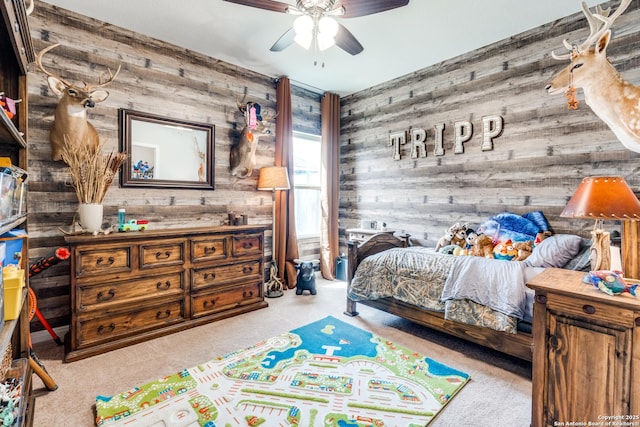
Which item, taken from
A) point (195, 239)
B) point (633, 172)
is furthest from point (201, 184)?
point (633, 172)

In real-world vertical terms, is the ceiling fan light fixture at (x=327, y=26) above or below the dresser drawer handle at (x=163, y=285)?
above

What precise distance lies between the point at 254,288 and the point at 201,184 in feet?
4.30

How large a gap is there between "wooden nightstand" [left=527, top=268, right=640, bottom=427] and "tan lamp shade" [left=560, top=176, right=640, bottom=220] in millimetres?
341

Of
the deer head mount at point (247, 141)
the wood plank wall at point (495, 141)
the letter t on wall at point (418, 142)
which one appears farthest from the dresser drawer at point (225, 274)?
the letter t on wall at point (418, 142)

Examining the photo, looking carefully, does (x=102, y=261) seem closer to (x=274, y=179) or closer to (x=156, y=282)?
(x=156, y=282)

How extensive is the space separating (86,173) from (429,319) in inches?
120

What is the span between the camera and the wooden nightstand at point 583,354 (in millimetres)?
1244

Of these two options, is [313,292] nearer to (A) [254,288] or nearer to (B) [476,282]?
(A) [254,288]

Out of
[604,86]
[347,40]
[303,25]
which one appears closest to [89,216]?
[303,25]

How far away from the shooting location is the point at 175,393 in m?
1.92

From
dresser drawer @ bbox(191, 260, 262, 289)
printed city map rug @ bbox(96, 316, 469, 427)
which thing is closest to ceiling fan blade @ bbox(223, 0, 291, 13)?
dresser drawer @ bbox(191, 260, 262, 289)

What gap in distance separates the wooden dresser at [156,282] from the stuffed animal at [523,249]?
97.9 inches

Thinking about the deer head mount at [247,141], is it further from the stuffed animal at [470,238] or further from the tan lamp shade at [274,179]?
the stuffed animal at [470,238]

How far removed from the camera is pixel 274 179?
3826 millimetres
